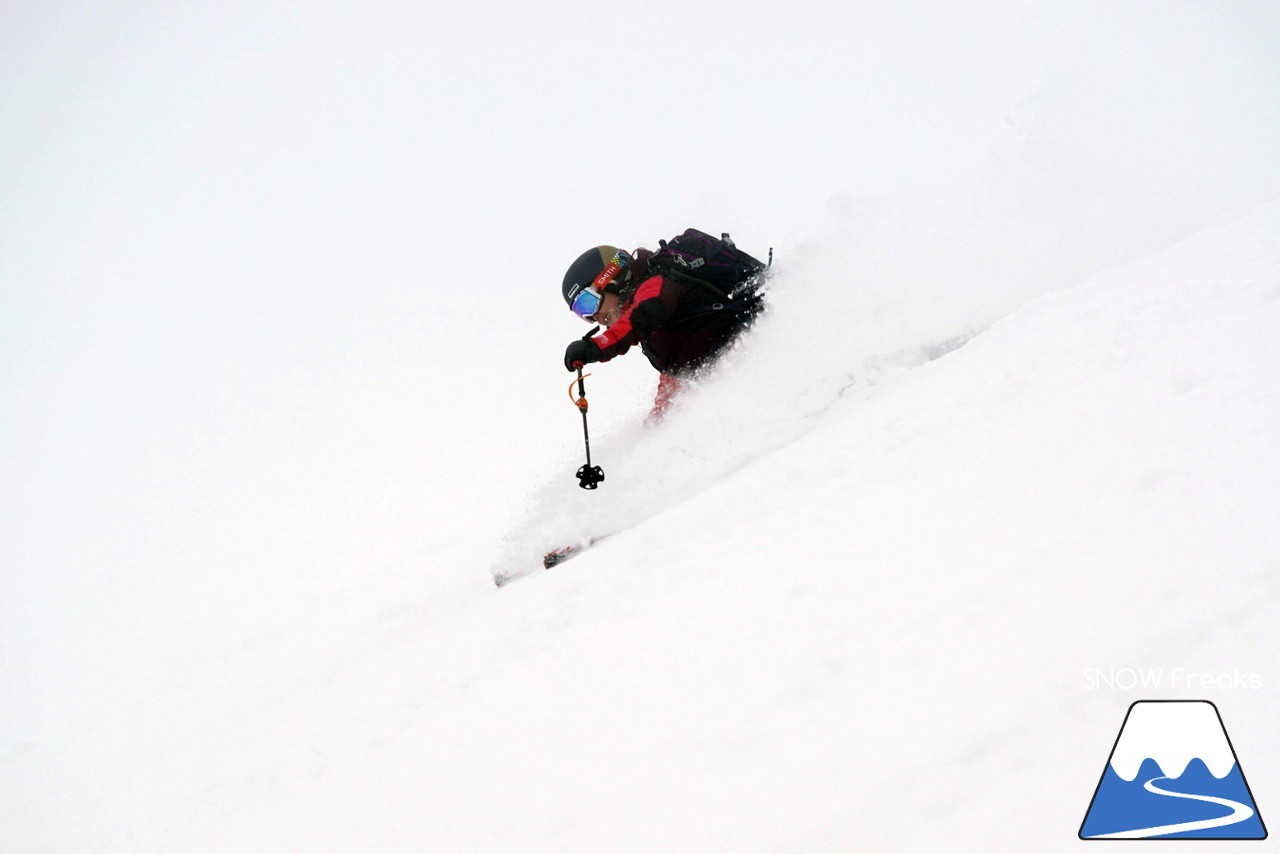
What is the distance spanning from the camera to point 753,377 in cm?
711

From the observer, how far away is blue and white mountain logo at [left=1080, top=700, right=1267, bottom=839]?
6.68 feet

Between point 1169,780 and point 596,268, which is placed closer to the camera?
point 1169,780

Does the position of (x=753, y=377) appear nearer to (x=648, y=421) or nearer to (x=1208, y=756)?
(x=648, y=421)

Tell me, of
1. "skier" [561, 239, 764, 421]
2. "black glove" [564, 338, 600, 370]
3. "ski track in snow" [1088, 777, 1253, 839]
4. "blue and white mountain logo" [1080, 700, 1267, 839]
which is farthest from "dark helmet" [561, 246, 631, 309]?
"ski track in snow" [1088, 777, 1253, 839]

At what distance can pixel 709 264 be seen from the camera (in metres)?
7.37

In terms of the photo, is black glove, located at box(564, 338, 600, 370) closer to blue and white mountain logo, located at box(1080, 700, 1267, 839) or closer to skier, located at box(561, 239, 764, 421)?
skier, located at box(561, 239, 764, 421)

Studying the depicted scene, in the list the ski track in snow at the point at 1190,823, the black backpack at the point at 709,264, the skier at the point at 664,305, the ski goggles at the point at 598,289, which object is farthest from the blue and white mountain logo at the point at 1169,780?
the ski goggles at the point at 598,289

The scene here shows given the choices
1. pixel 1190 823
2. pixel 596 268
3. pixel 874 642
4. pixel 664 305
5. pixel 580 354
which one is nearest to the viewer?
pixel 1190 823

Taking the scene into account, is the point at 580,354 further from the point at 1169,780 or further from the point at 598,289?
the point at 1169,780

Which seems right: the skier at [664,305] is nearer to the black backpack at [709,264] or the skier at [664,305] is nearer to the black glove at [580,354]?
the black backpack at [709,264]

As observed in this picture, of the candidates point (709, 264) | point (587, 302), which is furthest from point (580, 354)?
point (709, 264)

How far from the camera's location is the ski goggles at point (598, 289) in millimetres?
7477

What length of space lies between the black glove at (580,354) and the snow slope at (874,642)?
1708 mm

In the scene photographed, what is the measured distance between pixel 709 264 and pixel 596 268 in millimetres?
1040
